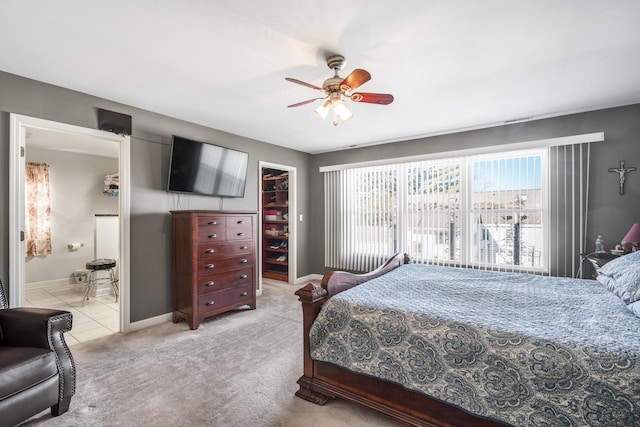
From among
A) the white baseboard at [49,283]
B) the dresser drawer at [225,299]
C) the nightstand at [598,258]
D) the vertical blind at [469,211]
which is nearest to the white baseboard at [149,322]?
the dresser drawer at [225,299]

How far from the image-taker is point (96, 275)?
4.66m

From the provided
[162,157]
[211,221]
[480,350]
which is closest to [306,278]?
[211,221]

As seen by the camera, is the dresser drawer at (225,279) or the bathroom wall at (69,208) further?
the bathroom wall at (69,208)

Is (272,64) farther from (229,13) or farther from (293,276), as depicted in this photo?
(293,276)

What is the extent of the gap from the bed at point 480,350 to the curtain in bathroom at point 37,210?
17.5 feet

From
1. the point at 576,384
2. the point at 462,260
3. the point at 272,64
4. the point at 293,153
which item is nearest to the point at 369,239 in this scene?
the point at 462,260

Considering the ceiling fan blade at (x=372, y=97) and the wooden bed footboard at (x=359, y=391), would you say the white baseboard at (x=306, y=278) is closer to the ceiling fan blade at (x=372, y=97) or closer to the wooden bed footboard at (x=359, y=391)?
the wooden bed footboard at (x=359, y=391)

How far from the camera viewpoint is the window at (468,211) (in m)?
3.49

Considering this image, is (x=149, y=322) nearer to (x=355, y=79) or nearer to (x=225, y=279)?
(x=225, y=279)

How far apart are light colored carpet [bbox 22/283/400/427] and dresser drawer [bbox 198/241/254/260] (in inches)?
31.8

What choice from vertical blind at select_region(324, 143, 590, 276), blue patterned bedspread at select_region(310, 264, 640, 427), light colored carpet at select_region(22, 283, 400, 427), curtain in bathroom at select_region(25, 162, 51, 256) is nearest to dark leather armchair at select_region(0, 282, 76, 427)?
Result: light colored carpet at select_region(22, 283, 400, 427)

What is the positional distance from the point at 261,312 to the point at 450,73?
337 cm

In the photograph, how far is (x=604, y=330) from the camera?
1425 mm

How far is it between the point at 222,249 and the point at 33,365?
1.98 meters
